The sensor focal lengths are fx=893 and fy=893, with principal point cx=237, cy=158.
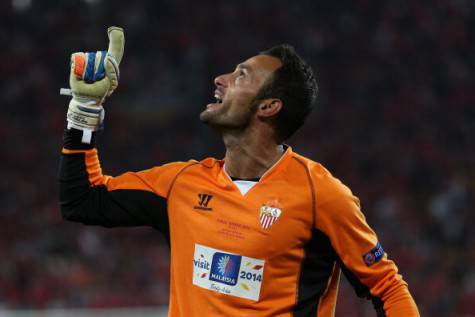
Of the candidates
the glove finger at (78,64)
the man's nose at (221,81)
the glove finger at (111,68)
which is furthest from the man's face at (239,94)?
the glove finger at (78,64)

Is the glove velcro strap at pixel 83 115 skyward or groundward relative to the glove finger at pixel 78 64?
groundward

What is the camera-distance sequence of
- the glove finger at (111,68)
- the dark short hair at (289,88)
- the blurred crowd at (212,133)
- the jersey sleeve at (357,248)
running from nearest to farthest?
1. the jersey sleeve at (357,248)
2. the glove finger at (111,68)
3. the dark short hair at (289,88)
4. the blurred crowd at (212,133)

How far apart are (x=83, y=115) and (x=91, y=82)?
120 mm

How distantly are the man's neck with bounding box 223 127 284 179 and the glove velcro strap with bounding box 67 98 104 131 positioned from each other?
1.45ft

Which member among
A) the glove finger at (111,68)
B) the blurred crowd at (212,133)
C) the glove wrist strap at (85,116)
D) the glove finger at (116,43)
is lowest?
the blurred crowd at (212,133)

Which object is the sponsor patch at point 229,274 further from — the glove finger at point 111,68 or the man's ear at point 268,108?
the glove finger at point 111,68

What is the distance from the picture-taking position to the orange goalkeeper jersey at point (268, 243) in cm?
283

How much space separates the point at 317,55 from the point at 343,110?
3.89ft

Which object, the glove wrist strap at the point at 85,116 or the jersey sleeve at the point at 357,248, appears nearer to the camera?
the jersey sleeve at the point at 357,248

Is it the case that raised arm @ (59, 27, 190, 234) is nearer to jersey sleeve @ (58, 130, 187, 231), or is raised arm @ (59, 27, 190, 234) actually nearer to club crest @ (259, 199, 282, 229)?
jersey sleeve @ (58, 130, 187, 231)

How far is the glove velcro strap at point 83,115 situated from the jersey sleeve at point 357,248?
78 cm

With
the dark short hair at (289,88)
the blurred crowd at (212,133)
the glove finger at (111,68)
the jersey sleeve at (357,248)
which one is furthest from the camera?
the blurred crowd at (212,133)

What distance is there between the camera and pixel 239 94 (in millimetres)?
2998

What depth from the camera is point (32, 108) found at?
1216 centimetres
